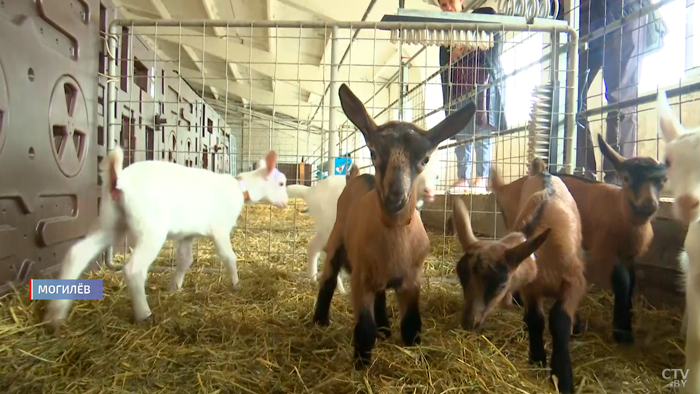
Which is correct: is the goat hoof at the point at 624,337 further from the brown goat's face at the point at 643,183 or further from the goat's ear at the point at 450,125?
the goat's ear at the point at 450,125

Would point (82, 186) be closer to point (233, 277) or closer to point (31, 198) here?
point (31, 198)

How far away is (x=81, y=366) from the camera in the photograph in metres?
2.01

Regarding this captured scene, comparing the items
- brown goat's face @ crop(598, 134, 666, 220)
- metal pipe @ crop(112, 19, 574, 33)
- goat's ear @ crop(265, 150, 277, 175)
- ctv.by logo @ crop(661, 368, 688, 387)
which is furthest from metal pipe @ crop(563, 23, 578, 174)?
goat's ear @ crop(265, 150, 277, 175)

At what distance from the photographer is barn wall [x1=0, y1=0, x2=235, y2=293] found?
94.7 inches

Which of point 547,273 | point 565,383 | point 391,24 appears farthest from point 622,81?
point 565,383

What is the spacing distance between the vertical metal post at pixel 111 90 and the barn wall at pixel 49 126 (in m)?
0.05

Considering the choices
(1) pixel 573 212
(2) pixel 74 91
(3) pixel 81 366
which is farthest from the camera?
(2) pixel 74 91

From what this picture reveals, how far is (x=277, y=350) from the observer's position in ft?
7.17

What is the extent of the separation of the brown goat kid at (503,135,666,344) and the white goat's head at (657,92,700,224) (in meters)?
0.30

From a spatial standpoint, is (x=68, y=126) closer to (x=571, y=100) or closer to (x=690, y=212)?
(x=690, y=212)

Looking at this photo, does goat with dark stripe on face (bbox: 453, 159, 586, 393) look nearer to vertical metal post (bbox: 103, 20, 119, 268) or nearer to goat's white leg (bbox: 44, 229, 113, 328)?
goat's white leg (bbox: 44, 229, 113, 328)

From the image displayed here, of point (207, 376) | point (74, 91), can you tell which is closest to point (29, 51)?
point (74, 91)

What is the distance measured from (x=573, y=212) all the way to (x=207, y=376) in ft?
6.24

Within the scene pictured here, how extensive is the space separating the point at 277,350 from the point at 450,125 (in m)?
1.28
